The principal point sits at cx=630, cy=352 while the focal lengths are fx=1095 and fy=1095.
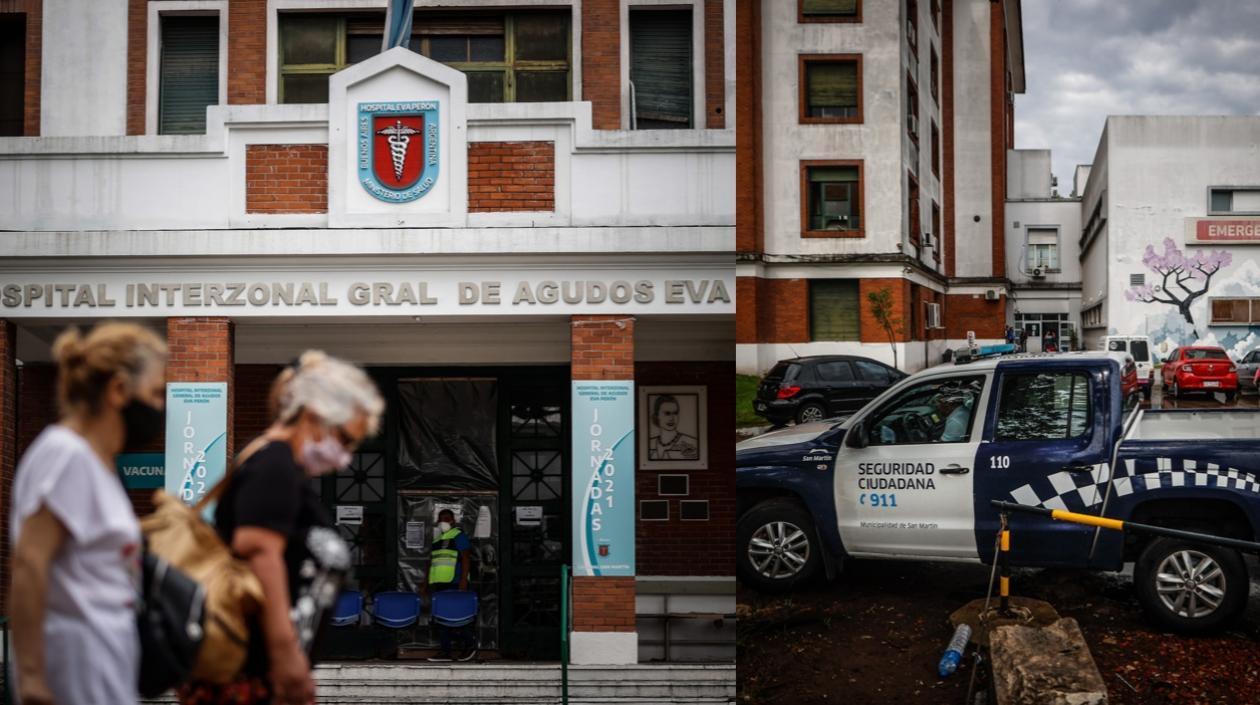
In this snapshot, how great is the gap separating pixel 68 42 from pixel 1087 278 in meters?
4.28

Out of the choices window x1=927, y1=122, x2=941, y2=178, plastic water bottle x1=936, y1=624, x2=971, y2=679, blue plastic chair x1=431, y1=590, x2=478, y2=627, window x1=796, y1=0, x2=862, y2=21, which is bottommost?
blue plastic chair x1=431, y1=590, x2=478, y2=627

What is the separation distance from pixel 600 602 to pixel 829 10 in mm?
2956

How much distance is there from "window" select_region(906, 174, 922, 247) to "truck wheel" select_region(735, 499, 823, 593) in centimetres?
97

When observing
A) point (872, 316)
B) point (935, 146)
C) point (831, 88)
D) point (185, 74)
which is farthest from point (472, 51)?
point (872, 316)

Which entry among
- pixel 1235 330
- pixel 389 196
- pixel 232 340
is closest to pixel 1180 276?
pixel 1235 330

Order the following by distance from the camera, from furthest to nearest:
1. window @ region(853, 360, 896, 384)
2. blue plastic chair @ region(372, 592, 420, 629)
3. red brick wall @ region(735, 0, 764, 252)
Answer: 1. blue plastic chair @ region(372, 592, 420, 629)
2. red brick wall @ region(735, 0, 764, 252)
3. window @ region(853, 360, 896, 384)

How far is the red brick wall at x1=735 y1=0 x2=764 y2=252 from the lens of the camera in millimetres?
3883

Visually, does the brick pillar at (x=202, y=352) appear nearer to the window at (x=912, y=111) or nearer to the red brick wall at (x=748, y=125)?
the red brick wall at (x=748, y=125)

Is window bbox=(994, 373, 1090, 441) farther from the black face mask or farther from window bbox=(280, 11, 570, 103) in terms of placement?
window bbox=(280, 11, 570, 103)

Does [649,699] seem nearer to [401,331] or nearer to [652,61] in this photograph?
[401,331]

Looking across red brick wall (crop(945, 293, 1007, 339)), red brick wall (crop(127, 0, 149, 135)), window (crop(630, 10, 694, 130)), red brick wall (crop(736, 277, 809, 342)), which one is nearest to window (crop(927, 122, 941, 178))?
red brick wall (crop(945, 293, 1007, 339))

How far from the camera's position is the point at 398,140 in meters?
5.03

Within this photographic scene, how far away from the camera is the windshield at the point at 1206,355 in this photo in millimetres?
3219

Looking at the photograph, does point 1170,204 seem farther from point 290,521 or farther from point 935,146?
point 290,521
